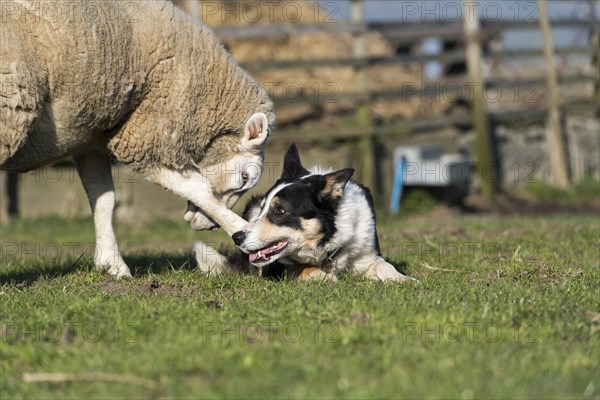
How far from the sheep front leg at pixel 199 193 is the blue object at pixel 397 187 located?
21.5 ft

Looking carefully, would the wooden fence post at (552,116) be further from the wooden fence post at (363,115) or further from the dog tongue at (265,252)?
the dog tongue at (265,252)

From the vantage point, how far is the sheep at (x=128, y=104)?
5.18 metres

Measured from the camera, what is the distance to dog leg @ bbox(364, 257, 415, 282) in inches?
226

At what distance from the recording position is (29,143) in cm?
547

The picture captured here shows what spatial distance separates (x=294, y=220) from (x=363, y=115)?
812cm

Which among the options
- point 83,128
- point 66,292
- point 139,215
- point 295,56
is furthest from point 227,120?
point 295,56

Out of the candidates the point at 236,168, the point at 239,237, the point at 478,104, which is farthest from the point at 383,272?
the point at 478,104

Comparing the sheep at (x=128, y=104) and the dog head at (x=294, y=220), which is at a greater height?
the sheep at (x=128, y=104)

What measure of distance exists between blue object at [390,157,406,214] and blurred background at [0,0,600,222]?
0.02 metres

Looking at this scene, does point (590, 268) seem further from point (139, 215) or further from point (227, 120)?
point (139, 215)

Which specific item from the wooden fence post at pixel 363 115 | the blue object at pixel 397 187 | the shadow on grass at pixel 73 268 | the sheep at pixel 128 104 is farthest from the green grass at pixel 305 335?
the wooden fence post at pixel 363 115

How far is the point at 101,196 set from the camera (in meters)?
6.50

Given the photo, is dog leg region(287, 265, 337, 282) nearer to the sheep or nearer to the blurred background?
the sheep

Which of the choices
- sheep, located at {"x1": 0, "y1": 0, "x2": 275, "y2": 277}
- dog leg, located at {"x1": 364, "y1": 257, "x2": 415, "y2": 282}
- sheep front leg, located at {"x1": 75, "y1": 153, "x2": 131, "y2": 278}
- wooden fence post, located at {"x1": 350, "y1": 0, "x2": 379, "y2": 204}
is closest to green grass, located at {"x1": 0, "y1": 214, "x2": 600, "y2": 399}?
dog leg, located at {"x1": 364, "y1": 257, "x2": 415, "y2": 282}
